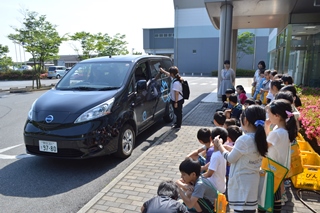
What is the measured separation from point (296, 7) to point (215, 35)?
3093cm

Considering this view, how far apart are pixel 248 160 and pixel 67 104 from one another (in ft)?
10.2

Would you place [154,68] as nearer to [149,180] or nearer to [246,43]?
[149,180]

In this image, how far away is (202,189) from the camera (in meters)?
2.26

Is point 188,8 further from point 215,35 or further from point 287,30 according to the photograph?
point 287,30

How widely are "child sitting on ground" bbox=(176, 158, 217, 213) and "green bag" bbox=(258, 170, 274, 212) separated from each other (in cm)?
48

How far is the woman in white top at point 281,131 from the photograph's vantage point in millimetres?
2479

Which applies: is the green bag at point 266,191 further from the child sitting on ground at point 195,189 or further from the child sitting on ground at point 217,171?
the child sitting on ground at point 195,189

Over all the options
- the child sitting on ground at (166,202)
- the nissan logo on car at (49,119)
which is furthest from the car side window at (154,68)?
the child sitting on ground at (166,202)

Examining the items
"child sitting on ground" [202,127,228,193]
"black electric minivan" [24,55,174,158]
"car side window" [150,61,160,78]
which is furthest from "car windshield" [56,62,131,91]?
"child sitting on ground" [202,127,228,193]

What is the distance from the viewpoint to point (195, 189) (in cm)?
226

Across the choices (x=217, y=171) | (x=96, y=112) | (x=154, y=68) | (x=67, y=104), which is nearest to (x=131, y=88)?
(x=96, y=112)

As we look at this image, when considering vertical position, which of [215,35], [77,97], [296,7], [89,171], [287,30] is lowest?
[89,171]

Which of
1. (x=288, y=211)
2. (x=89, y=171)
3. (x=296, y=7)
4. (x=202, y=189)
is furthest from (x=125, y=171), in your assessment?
(x=296, y=7)

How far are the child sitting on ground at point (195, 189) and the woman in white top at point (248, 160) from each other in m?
0.21
